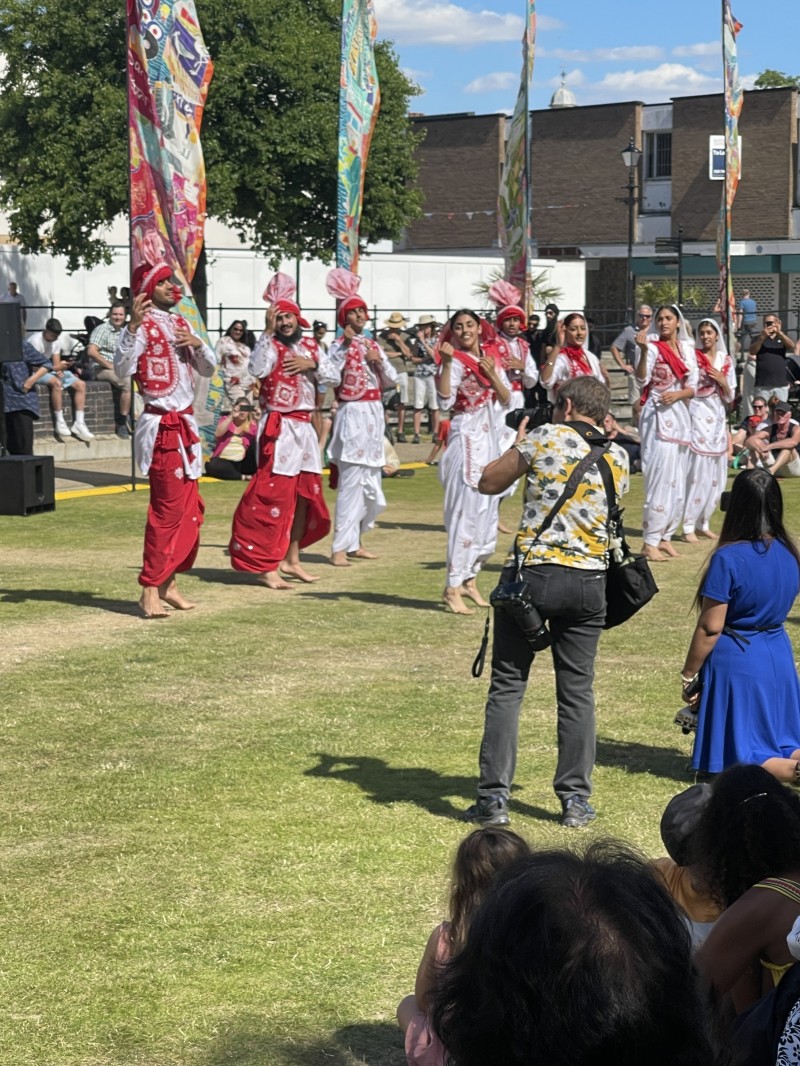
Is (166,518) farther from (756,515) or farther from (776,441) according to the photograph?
(776,441)

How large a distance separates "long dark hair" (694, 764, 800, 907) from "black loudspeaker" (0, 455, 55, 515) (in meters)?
5.86

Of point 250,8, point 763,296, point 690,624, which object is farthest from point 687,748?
point 763,296

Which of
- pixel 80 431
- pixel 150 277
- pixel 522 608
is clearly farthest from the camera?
pixel 80 431

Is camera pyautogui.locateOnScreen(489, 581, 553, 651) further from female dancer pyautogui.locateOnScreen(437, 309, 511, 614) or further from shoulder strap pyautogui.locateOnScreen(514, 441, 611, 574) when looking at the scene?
female dancer pyautogui.locateOnScreen(437, 309, 511, 614)

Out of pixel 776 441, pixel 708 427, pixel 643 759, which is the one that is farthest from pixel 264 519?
pixel 776 441

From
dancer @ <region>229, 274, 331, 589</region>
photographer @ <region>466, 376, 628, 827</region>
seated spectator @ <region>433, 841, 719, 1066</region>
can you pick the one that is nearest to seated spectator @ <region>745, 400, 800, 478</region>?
dancer @ <region>229, 274, 331, 589</region>

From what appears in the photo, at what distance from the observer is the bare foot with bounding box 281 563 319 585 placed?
12.0 m

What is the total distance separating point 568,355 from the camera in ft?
42.8

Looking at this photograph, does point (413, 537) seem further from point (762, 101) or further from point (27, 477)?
point (762, 101)

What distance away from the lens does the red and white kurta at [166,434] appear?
1014cm

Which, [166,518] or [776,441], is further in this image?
[776,441]

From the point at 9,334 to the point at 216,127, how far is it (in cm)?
2420

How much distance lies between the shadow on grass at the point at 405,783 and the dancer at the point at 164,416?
359cm

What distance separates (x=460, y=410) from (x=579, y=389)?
4.86m
